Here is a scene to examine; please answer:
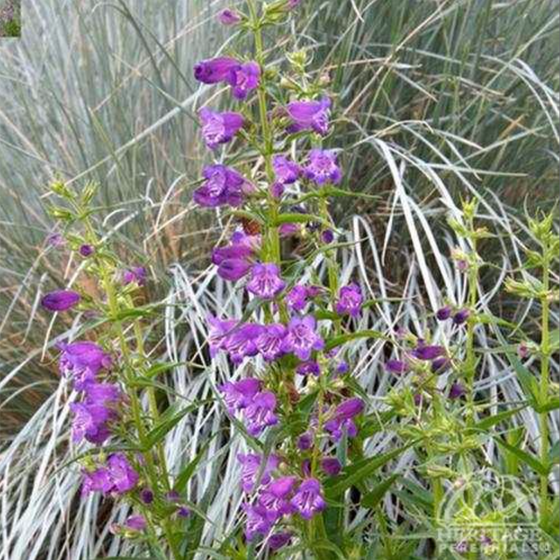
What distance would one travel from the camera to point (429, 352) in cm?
121

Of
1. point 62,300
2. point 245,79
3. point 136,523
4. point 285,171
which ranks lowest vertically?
point 136,523

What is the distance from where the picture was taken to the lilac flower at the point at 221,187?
3.73ft

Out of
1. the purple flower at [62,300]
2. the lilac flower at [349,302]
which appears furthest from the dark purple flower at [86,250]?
the lilac flower at [349,302]

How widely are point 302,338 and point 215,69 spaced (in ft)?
0.93

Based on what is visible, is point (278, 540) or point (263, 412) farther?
point (278, 540)

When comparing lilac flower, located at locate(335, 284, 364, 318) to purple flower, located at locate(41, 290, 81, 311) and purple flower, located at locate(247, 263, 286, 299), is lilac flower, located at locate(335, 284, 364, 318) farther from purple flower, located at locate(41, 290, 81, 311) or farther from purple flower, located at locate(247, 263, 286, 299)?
purple flower, located at locate(41, 290, 81, 311)

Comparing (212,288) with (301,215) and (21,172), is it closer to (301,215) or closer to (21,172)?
(21,172)

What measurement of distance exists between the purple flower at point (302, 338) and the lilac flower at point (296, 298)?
7cm

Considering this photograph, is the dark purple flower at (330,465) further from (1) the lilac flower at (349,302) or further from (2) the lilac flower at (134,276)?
(2) the lilac flower at (134,276)

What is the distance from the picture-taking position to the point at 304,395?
1.22m

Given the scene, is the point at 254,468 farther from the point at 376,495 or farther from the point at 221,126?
the point at 221,126

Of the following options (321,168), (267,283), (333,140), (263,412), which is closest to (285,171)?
(321,168)

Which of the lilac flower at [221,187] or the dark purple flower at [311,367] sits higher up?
the lilac flower at [221,187]

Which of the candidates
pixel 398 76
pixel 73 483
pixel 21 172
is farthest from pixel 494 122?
pixel 73 483
